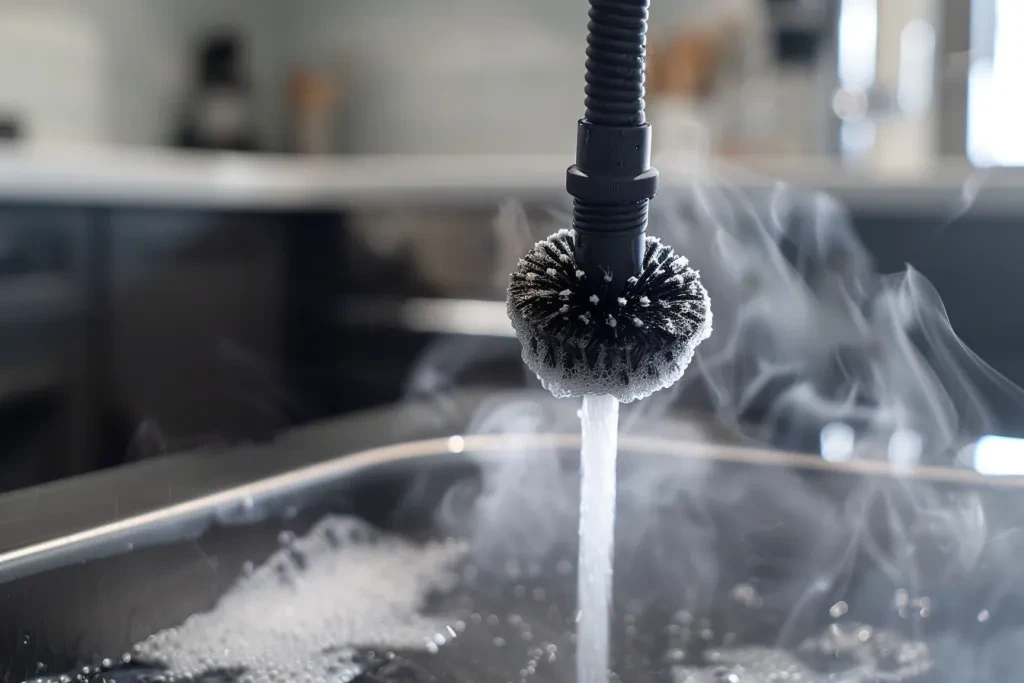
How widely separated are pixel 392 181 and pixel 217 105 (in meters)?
0.82

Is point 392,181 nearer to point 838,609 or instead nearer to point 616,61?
point 838,609

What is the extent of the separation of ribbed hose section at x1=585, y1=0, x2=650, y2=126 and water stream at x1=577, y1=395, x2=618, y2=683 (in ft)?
0.34

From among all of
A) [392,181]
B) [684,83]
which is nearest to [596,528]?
[392,181]

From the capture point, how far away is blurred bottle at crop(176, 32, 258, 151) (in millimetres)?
2359

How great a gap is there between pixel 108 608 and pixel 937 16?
1.75m

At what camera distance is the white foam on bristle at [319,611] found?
0.42m

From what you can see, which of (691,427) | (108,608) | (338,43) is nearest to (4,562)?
(108,608)

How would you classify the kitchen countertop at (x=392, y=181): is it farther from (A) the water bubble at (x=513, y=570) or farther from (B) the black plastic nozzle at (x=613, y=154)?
(B) the black plastic nozzle at (x=613, y=154)

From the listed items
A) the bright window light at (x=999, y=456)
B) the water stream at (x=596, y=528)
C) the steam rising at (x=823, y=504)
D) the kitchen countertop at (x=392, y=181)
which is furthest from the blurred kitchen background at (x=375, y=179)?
the water stream at (x=596, y=528)

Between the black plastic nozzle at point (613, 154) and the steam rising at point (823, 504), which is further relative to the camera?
the steam rising at point (823, 504)

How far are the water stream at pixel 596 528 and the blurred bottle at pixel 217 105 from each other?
218 cm

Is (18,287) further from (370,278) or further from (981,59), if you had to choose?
(981,59)

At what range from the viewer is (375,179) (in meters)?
1.80

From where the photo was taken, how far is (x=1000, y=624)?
1.47 feet
